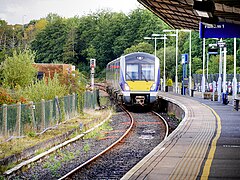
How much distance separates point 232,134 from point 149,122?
340 inches

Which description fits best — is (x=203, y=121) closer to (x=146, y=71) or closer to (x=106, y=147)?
(x=106, y=147)

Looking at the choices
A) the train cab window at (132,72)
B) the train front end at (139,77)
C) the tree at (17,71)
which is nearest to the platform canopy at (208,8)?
the train front end at (139,77)

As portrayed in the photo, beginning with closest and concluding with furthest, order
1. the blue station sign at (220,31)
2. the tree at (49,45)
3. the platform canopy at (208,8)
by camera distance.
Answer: the platform canopy at (208,8) → the blue station sign at (220,31) → the tree at (49,45)

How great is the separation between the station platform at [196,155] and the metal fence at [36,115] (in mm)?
4482

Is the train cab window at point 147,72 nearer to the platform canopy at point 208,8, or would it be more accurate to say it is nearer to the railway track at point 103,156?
the platform canopy at point 208,8

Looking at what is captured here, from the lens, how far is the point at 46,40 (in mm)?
88750

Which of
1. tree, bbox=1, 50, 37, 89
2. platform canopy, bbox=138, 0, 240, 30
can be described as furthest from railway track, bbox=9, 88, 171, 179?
tree, bbox=1, 50, 37, 89

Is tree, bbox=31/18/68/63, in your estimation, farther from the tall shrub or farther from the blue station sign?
the blue station sign

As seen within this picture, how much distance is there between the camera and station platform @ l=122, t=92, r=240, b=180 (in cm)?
949

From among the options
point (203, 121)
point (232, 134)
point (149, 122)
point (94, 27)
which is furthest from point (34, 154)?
point (94, 27)

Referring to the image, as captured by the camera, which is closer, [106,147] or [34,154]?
[34,154]

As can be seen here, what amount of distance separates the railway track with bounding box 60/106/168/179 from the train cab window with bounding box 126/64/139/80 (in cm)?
537

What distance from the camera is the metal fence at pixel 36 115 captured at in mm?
14820

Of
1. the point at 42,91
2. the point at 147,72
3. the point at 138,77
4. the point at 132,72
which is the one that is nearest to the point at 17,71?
the point at 132,72
